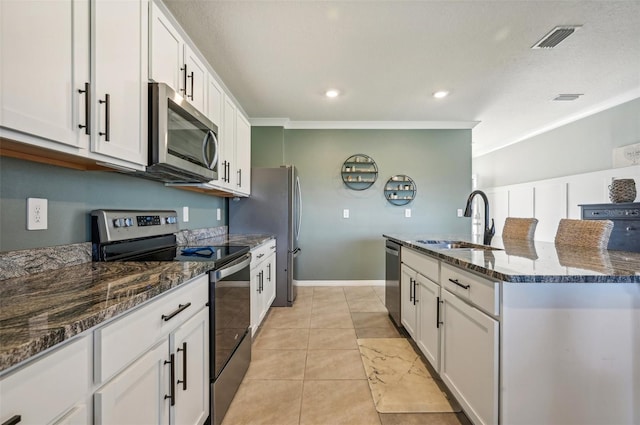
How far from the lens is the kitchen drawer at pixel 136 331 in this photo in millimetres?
735

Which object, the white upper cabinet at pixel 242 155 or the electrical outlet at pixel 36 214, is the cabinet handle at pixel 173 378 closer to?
the electrical outlet at pixel 36 214

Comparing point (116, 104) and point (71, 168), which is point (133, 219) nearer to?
point (71, 168)

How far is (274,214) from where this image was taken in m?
3.26

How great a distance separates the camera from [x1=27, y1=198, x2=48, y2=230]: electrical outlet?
112 cm

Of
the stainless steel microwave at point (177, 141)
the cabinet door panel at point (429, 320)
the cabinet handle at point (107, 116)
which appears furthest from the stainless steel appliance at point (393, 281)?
the cabinet handle at point (107, 116)

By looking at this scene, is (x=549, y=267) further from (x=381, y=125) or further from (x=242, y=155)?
(x=381, y=125)

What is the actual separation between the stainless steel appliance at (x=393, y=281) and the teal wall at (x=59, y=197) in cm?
210

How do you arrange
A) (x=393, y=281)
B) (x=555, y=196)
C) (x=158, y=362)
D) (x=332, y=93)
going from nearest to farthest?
(x=158, y=362) → (x=393, y=281) → (x=332, y=93) → (x=555, y=196)

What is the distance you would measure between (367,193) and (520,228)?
6.94 ft

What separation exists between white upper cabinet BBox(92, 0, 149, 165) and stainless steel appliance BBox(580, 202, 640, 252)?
4.43m

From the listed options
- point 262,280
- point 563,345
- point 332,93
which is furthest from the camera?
point 332,93

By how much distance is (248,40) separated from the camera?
222 centimetres

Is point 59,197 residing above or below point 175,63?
below

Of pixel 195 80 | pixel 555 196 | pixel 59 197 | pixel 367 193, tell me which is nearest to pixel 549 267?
pixel 59 197
